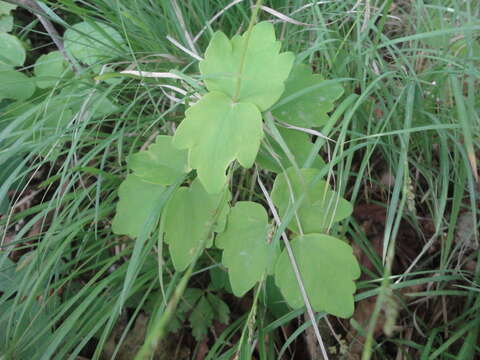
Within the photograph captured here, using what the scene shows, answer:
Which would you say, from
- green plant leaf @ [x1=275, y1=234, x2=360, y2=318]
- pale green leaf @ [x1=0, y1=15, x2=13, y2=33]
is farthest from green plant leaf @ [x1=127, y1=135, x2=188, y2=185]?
pale green leaf @ [x1=0, y1=15, x2=13, y2=33]

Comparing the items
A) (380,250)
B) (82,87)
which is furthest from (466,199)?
(82,87)

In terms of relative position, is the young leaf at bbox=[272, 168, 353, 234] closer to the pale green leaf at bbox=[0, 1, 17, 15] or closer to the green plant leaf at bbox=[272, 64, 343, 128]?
the green plant leaf at bbox=[272, 64, 343, 128]

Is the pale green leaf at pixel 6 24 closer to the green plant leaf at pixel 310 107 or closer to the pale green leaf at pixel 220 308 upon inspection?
the green plant leaf at pixel 310 107

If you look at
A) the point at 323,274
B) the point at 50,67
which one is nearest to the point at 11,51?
the point at 50,67

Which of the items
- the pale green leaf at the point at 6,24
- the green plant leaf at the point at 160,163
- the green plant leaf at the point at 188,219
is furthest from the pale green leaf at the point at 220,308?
the pale green leaf at the point at 6,24

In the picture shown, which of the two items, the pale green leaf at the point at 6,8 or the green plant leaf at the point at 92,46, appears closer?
the green plant leaf at the point at 92,46

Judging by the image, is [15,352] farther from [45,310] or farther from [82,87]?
[82,87]

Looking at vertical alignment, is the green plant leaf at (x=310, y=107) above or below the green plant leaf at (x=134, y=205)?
above
